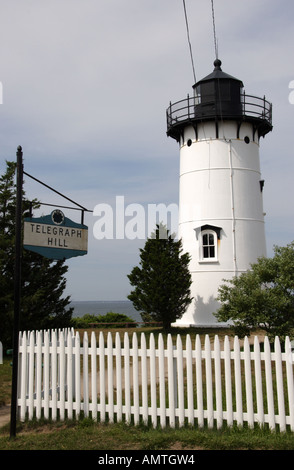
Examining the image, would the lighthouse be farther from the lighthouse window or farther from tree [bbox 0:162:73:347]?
tree [bbox 0:162:73:347]

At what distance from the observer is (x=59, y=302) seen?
59.1 feet

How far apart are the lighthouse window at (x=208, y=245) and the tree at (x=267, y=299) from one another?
20.4 ft

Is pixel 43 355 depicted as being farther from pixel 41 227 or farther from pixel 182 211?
pixel 182 211

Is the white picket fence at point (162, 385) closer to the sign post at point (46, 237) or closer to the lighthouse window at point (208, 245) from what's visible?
the sign post at point (46, 237)

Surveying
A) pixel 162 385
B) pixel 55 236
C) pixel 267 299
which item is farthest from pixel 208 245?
pixel 162 385

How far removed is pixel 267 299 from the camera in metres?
15.3

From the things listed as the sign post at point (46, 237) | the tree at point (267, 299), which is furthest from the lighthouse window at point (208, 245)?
the sign post at point (46, 237)

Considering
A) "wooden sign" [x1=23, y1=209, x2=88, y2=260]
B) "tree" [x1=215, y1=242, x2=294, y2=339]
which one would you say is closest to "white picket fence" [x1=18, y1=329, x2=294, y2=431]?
"wooden sign" [x1=23, y1=209, x2=88, y2=260]

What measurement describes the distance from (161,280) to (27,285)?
6.07m

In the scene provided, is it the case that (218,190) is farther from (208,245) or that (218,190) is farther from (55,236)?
(55,236)

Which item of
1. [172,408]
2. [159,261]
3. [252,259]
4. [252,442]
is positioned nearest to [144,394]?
[172,408]

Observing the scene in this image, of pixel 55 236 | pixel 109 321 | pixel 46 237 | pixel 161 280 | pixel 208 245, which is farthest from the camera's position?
pixel 109 321

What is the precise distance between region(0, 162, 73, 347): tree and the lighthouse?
24.3ft

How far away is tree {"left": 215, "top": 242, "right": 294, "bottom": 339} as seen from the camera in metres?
15.2
